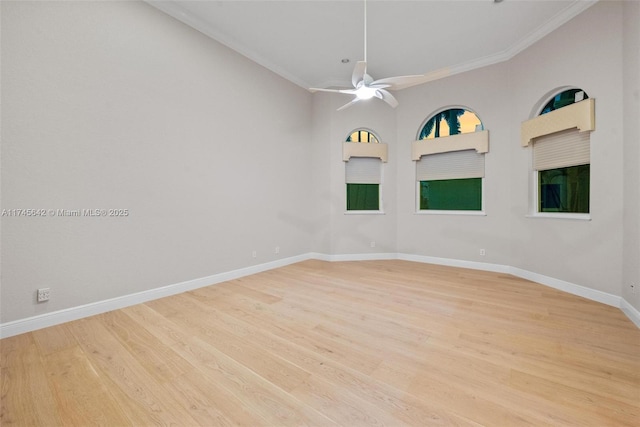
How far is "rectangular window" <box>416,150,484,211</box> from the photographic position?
4.58 m

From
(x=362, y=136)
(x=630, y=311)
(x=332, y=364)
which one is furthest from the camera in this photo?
(x=362, y=136)

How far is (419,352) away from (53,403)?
229 centimetres

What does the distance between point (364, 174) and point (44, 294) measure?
487 centimetres

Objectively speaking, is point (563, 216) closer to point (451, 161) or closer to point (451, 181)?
point (451, 181)

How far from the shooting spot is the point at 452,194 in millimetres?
4844

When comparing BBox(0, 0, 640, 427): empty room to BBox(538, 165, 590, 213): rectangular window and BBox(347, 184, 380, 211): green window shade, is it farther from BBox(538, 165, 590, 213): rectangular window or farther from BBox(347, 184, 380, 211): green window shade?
BBox(347, 184, 380, 211): green window shade

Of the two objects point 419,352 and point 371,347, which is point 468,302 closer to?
point 419,352

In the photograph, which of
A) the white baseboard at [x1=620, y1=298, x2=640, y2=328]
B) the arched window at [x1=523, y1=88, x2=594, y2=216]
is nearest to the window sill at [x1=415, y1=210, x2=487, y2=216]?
the arched window at [x1=523, y1=88, x2=594, y2=216]

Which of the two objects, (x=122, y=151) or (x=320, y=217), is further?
(x=320, y=217)

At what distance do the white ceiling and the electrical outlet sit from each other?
3274mm

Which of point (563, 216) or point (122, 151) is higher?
point (122, 151)

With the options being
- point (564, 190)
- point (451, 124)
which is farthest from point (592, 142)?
point (451, 124)

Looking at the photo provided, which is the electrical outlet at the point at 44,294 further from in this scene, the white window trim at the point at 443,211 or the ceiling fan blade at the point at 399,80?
the white window trim at the point at 443,211

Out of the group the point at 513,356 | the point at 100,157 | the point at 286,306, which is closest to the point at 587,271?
the point at 513,356
